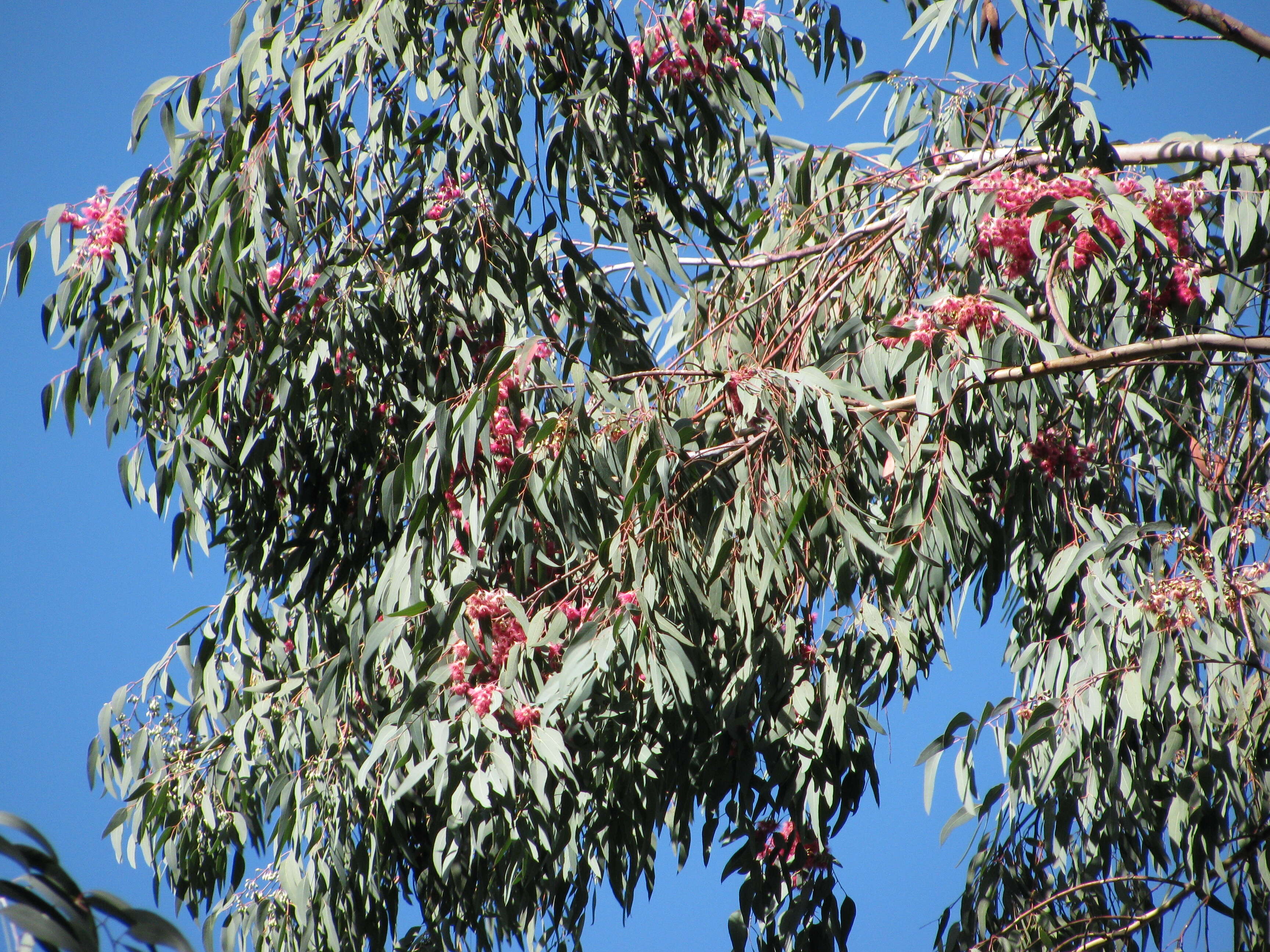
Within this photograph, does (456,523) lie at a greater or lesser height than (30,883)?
greater

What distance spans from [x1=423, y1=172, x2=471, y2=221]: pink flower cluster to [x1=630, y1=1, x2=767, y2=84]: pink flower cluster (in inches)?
16.2

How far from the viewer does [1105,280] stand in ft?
6.52

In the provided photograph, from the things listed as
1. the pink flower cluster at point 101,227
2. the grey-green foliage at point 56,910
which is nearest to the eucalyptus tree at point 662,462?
the pink flower cluster at point 101,227

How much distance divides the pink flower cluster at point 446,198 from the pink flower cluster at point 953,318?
821mm

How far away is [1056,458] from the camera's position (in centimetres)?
209

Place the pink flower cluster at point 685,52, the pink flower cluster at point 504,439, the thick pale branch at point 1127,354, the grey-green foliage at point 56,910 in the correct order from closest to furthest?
the grey-green foliage at point 56,910, the thick pale branch at point 1127,354, the pink flower cluster at point 504,439, the pink flower cluster at point 685,52

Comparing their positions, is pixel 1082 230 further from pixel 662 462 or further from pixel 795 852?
pixel 795 852

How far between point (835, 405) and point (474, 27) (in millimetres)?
812

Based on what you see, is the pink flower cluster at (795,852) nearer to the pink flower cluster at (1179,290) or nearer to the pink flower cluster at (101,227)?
the pink flower cluster at (1179,290)

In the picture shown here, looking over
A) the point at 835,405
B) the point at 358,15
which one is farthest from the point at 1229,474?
the point at 358,15

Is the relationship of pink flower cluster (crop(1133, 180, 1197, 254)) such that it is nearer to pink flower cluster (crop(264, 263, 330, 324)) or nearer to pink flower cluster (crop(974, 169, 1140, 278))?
pink flower cluster (crop(974, 169, 1140, 278))

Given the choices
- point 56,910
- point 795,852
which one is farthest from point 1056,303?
point 56,910

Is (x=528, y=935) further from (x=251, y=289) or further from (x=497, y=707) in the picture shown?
(x=251, y=289)

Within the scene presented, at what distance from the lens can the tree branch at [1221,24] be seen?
1683mm
